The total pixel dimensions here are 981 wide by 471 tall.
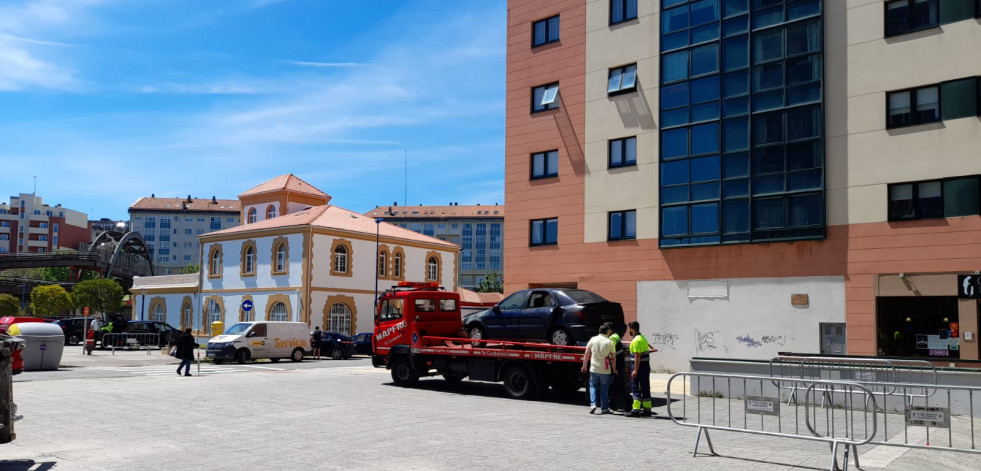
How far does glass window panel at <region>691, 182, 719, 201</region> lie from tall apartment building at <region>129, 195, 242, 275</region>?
14447 cm

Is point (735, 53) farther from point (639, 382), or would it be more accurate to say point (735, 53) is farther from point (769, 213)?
point (639, 382)

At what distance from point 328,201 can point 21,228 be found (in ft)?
329

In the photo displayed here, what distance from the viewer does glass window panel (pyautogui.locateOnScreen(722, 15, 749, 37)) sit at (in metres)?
26.2

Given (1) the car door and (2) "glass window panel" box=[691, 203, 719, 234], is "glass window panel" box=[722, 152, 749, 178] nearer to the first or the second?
(2) "glass window panel" box=[691, 203, 719, 234]

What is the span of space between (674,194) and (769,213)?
3384mm

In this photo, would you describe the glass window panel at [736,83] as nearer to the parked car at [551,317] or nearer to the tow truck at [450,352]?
the parked car at [551,317]

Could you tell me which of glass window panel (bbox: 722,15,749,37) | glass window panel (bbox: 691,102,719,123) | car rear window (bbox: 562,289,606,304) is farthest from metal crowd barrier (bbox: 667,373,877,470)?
glass window panel (bbox: 722,15,749,37)

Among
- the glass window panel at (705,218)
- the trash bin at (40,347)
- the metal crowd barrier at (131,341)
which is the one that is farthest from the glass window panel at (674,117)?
the metal crowd barrier at (131,341)

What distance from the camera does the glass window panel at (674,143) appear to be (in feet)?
89.7

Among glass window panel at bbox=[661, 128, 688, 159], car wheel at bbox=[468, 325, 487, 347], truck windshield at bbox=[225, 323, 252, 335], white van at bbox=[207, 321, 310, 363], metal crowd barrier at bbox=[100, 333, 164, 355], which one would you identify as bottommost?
metal crowd barrier at bbox=[100, 333, 164, 355]

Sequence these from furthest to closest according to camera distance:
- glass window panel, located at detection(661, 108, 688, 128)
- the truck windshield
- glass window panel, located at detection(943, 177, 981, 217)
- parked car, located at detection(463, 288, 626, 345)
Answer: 1. the truck windshield
2. glass window panel, located at detection(661, 108, 688, 128)
3. glass window panel, located at detection(943, 177, 981, 217)
4. parked car, located at detection(463, 288, 626, 345)

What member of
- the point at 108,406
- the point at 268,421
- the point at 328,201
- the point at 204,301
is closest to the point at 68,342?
the point at 204,301

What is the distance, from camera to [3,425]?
9.04m

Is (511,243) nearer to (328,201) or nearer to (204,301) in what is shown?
(204,301)
